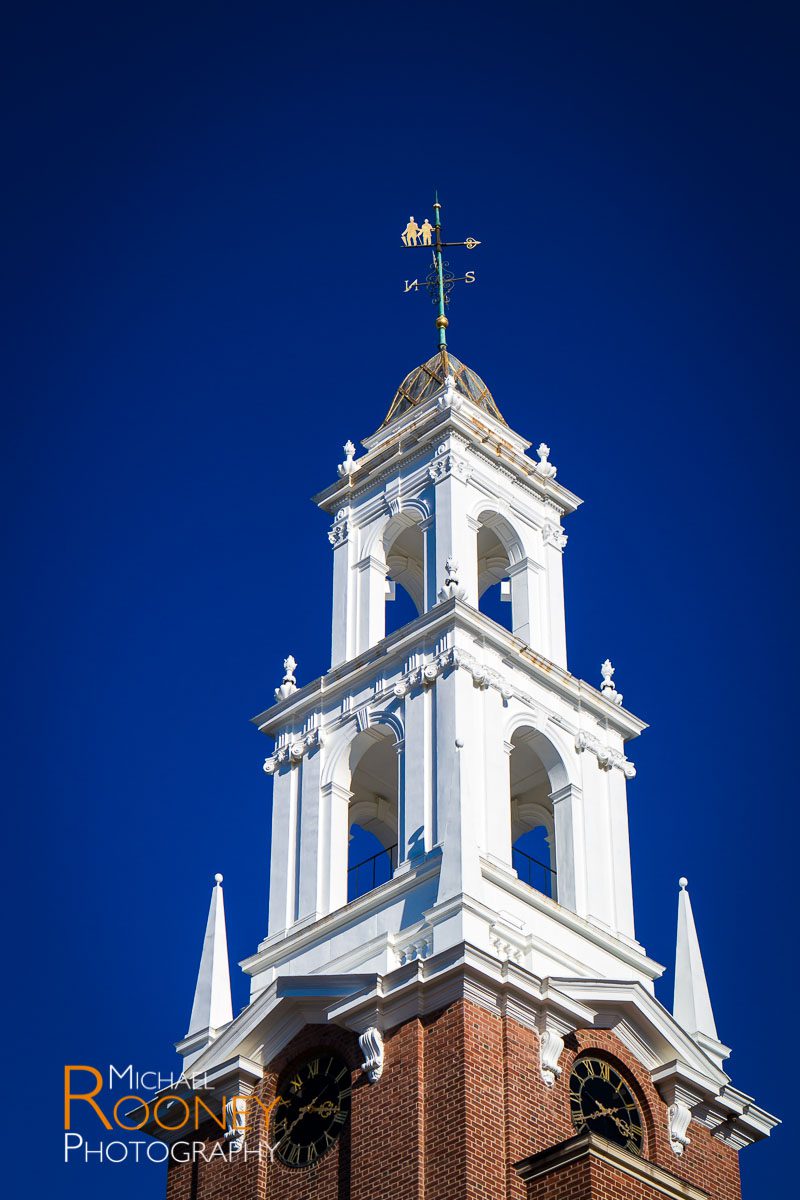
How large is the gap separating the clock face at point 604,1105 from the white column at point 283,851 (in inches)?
308

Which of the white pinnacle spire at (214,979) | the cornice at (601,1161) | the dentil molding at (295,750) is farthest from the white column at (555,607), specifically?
the cornice at (601,1161)

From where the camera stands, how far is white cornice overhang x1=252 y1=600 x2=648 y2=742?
167ft

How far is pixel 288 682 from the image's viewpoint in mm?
54062

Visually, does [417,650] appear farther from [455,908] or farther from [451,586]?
[455,908]

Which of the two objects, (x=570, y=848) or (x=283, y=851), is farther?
(x=283, y=851)

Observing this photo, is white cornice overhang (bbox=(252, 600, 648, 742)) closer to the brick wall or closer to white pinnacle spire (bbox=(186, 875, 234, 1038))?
white pinnacle spire (bbox=(186, 875, 234, 1038))

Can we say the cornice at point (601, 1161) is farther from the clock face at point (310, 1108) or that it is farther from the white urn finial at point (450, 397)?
the white urn finial at point (450, 397)

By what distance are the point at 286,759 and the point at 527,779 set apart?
222 inches

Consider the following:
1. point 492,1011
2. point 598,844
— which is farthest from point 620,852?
point 492,1011

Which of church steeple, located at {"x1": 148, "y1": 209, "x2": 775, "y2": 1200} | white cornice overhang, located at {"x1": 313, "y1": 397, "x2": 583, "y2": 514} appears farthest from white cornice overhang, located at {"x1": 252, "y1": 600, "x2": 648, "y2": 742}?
white cornice overhang, located at {"x1": 313, "y1": 397, "x2": 583, "y2": 514}

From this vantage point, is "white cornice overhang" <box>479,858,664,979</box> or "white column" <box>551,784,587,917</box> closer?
"white cornice overhang" <box>479,858,664,979</box>

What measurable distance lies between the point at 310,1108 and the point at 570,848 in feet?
28.4

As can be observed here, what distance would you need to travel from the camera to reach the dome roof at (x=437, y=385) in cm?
5859

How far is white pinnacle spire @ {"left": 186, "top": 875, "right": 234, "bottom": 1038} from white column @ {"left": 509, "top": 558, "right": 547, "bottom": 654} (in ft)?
30.4
